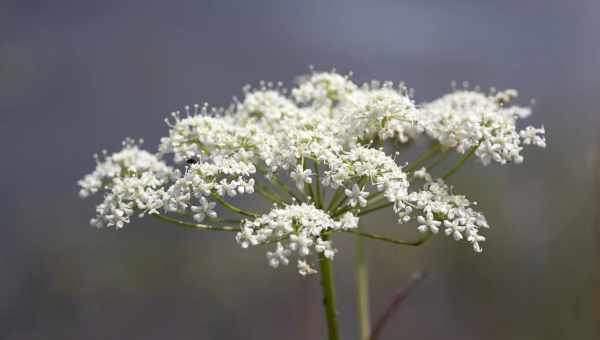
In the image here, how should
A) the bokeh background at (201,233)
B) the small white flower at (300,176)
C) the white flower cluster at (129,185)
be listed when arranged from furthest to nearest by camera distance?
1. the bokeh background at (201,233)
2. the white flower cluster at (129,185)
3. the small white flower at (300,176)

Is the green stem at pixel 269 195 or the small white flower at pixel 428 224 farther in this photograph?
the green stem at pixel 269 195

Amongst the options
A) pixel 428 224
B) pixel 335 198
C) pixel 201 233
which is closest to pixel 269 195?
pixel 335 198

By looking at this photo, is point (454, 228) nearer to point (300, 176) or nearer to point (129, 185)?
point (300, 176)

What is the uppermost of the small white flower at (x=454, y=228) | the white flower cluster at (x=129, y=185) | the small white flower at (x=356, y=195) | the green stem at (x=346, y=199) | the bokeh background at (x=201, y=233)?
the bokeh background at (x=201, y=233)

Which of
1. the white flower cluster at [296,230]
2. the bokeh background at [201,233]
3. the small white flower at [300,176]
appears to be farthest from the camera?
the bokeh background at [201,233]

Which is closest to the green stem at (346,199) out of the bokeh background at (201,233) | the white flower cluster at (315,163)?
the white flower cluster at (315,163)

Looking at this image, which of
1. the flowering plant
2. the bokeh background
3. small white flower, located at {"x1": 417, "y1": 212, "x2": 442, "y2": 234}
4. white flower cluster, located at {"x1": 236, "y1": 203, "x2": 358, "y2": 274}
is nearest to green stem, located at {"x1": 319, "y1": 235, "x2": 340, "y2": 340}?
the flowering plant

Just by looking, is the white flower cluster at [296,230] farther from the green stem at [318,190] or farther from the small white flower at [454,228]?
the small white flower at [454,228]
